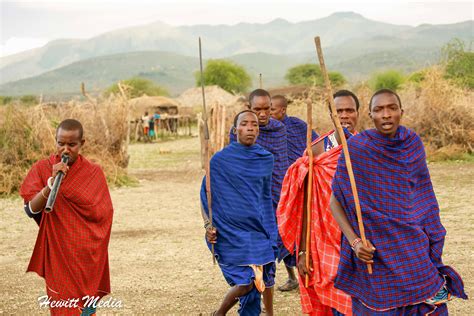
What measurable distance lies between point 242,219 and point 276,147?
122 cm

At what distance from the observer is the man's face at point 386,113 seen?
3.09m

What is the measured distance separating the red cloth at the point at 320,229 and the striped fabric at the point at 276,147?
111 centimetres

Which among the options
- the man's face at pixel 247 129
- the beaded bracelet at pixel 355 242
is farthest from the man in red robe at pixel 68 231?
the beaded bracelet at pixel 355 242

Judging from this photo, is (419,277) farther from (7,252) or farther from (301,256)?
(7,252)

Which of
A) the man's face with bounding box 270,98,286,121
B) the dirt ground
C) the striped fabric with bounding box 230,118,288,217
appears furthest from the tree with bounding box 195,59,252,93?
the striped fabric with bounding box 230,118,288,217

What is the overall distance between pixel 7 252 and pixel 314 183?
5052 mm

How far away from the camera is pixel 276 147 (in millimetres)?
5133

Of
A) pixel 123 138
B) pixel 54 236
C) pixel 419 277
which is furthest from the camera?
pixel 123 138

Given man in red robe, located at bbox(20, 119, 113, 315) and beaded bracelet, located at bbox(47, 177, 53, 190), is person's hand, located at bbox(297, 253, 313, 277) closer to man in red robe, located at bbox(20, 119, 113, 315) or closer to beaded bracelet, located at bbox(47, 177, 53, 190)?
man in red robe, located at bbox(20, 119, 113, 315)

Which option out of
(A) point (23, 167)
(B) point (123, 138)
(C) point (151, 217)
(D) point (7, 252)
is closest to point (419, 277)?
(D) point (7, 252)

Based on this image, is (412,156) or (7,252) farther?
(7,252)

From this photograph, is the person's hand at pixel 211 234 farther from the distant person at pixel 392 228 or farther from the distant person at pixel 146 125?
the distant person at pixel 146 125

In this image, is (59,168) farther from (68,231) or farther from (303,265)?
(303,265)

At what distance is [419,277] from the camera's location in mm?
2951
